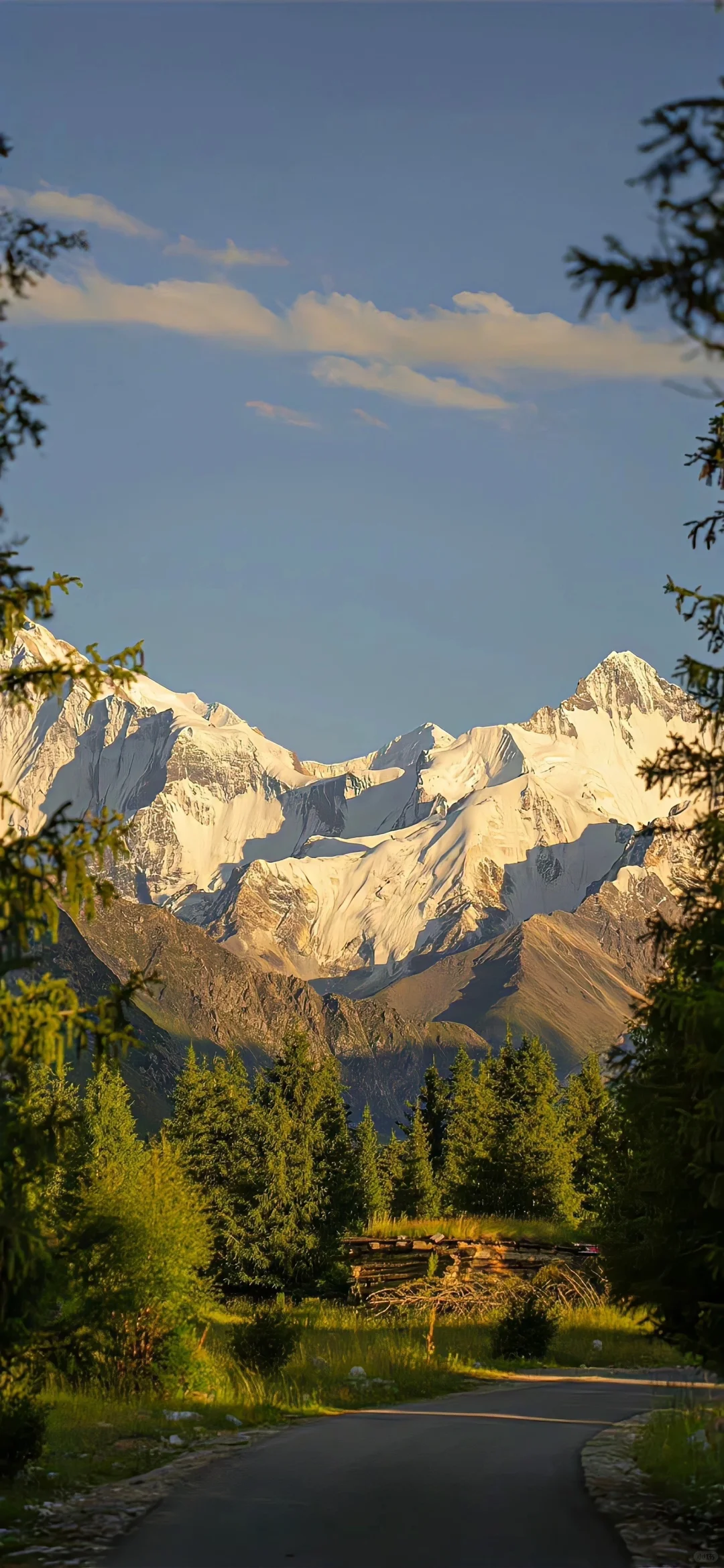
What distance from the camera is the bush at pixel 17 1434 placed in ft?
44.5

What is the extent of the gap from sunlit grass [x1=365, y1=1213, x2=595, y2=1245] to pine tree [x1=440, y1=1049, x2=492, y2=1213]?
66.3 ft

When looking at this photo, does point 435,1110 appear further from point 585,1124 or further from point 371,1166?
point 585,1124

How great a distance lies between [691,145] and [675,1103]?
7.43 metres

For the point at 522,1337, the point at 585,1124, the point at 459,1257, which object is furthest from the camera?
the point at 585,1124

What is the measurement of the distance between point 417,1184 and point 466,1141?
176 inches

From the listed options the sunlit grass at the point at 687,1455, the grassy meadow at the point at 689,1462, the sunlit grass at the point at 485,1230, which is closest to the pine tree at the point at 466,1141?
the sunlit grass at the point at 485,1230

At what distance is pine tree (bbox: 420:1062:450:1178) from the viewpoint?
10238 cm

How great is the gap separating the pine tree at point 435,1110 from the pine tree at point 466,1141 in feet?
1.66

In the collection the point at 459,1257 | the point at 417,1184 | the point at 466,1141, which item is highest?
the point at 466,1141

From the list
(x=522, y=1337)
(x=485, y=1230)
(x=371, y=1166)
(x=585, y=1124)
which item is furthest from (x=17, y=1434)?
(x=371, y=1166)

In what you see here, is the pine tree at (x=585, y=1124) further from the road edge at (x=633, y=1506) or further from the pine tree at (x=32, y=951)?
the pine tree at (x=32, y=951)

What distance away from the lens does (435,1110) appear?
104062 millimetres

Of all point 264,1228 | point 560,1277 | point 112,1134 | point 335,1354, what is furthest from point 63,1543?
point 112,1134

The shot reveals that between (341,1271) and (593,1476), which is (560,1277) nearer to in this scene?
(341,1271)
